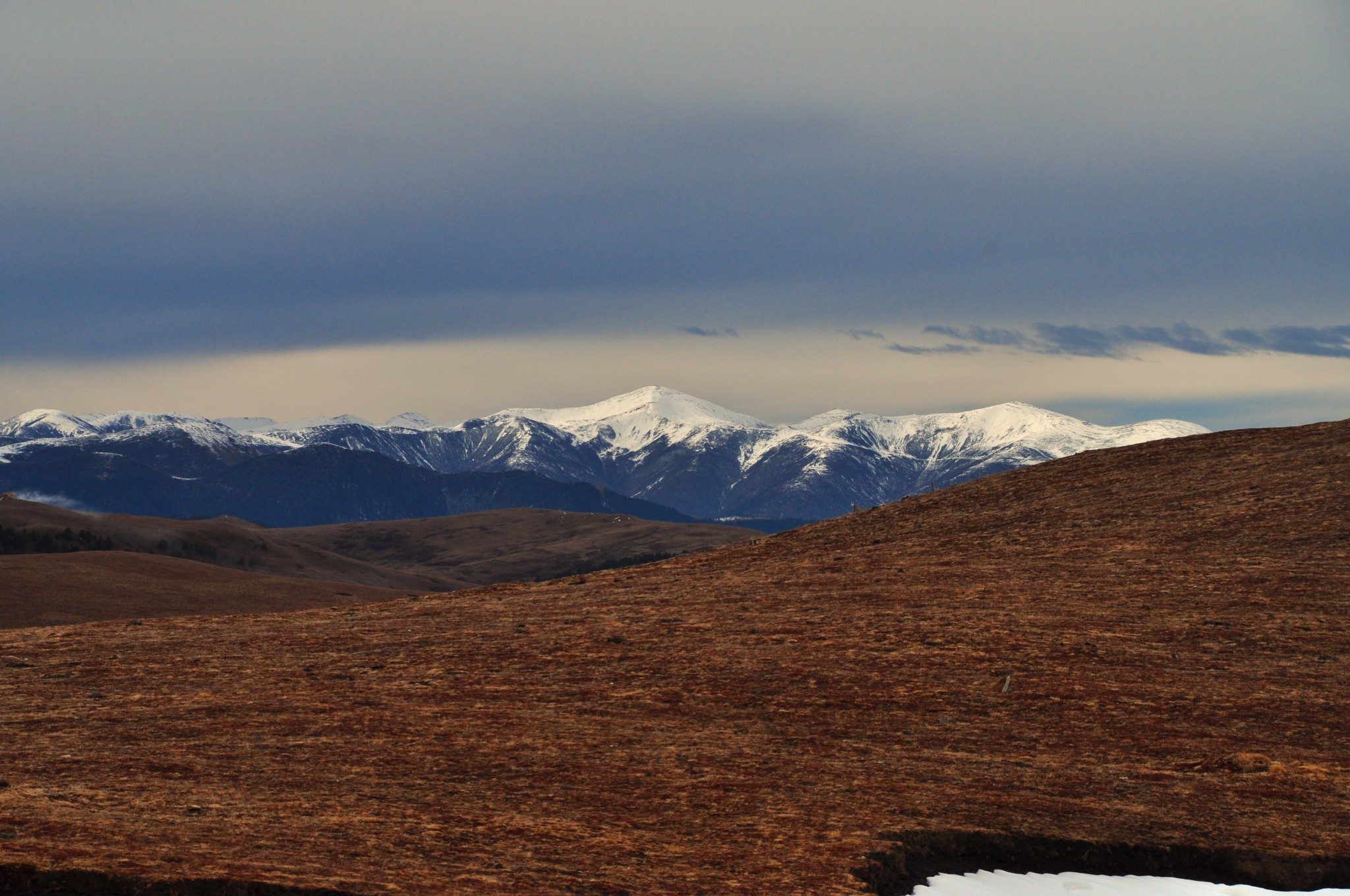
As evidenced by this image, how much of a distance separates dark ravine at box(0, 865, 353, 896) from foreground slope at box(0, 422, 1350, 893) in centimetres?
17

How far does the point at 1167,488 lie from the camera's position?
40.1 metres

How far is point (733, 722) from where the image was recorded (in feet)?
67.0

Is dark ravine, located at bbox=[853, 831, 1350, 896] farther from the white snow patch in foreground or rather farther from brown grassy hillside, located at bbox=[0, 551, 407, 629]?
brown grassy hillside, located at bbox=[0, 551, 407, 629]

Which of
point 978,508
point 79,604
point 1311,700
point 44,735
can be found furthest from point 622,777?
point 79,604

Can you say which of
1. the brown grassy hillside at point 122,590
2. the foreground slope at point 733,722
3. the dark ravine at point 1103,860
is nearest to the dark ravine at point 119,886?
the foreground slope at point 733,722

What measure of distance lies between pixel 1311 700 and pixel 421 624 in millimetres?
19413

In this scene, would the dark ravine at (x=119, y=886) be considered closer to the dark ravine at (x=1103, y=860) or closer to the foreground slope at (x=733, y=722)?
the foreground slope at (x=733, y=722)

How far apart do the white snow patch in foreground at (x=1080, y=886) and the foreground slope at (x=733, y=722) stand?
1.51ft

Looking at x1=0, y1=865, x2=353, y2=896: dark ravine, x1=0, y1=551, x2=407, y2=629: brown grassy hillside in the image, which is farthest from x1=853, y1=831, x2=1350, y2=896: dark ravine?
x1=0, y1=551, x2=407, y2=629: brown grassy hillside

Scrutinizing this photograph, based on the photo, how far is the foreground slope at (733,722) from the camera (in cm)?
1327

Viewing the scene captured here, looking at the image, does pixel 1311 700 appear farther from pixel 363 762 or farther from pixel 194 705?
pixel 194 705

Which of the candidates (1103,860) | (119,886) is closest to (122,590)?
(119,886)

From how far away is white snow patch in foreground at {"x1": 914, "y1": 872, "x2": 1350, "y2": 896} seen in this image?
13.4 m

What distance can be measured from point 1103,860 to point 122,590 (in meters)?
83.6
